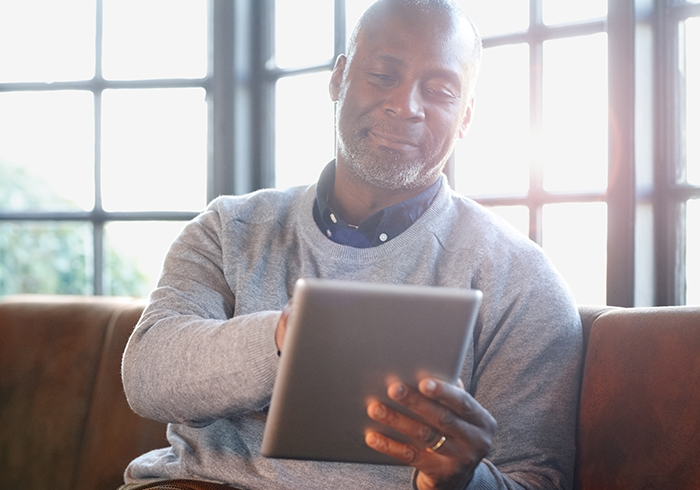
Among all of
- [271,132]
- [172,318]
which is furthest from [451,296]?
[271,132]

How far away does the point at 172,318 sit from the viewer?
1.16 meters

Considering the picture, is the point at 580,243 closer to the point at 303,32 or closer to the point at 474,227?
the point at 474,227

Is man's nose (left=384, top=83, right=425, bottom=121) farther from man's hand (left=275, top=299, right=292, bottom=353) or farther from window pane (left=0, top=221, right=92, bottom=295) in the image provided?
window pane (left=0, top=221, right=92, bottom=295)

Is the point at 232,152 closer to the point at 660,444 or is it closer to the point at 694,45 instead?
the point at 694,45

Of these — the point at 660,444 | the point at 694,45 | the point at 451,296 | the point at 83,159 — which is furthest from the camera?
the point at 83,159

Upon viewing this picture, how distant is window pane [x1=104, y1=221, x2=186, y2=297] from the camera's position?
7.83ft

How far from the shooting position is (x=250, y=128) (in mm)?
2350

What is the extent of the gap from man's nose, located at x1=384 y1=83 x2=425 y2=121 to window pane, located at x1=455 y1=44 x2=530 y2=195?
0.60 m

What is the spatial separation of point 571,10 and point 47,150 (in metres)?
1.76

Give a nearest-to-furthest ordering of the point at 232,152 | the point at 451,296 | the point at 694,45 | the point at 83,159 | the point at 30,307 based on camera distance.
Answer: the point at 451,296 → the point at 694,45 → the point at 30,307 → the point at 232,152 → the point at 83,159

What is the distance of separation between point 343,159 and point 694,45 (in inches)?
34.3

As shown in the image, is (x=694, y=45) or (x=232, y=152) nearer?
(x=694, y=45)

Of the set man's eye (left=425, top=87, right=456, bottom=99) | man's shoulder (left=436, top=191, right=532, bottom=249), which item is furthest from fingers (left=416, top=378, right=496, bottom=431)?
man's eye (left=425, top=87, right=456, bottom=99)

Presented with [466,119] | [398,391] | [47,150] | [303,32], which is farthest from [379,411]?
[47,150]
